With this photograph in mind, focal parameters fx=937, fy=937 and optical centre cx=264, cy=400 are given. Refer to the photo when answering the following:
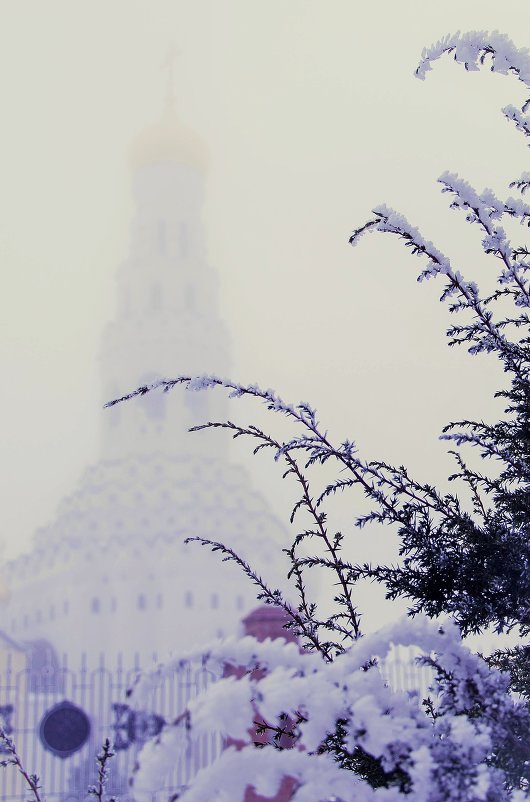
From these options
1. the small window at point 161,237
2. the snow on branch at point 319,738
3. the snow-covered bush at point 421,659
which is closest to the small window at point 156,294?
the small window at point 161,237

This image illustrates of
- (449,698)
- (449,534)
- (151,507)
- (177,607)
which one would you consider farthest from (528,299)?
(151,507)

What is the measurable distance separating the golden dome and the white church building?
0.05 m

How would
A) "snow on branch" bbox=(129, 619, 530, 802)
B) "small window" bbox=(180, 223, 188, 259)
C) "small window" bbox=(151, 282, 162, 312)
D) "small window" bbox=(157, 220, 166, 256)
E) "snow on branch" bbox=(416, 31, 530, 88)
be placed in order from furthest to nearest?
"small window" bbox=(180, 223, 188, 259) → "small window" bbox=(157, 220, 166, 256) → "small window" bbox=(151, 282, 162, 312) → "snow on branch" bbox=(416, 31, 530, 88) → "snow on branch" bbox=(129, 619, 530, 802)

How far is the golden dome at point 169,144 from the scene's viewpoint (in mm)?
41562

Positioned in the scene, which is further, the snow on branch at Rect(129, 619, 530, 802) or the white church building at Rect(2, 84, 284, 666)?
the white church building at Rect(2, 84, 284, 666)

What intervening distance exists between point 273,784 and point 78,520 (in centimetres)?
3993

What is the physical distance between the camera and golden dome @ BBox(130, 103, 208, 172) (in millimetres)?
41562

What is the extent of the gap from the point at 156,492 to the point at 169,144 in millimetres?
15460

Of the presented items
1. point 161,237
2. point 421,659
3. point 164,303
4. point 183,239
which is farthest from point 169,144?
point 421,659

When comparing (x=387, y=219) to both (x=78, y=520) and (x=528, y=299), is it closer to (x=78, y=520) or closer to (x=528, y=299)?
(x=528, y=299)

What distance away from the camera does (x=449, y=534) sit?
5.78 ft

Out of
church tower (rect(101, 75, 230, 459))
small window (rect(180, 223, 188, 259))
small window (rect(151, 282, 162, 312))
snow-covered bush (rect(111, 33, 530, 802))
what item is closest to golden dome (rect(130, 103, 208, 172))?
church tower (rect(101, 75, 230, 459))

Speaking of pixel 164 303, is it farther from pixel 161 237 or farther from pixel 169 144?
pixel 169 144

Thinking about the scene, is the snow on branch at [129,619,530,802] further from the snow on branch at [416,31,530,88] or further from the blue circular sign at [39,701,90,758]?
the blue circular sign at [39,701,90,758]
